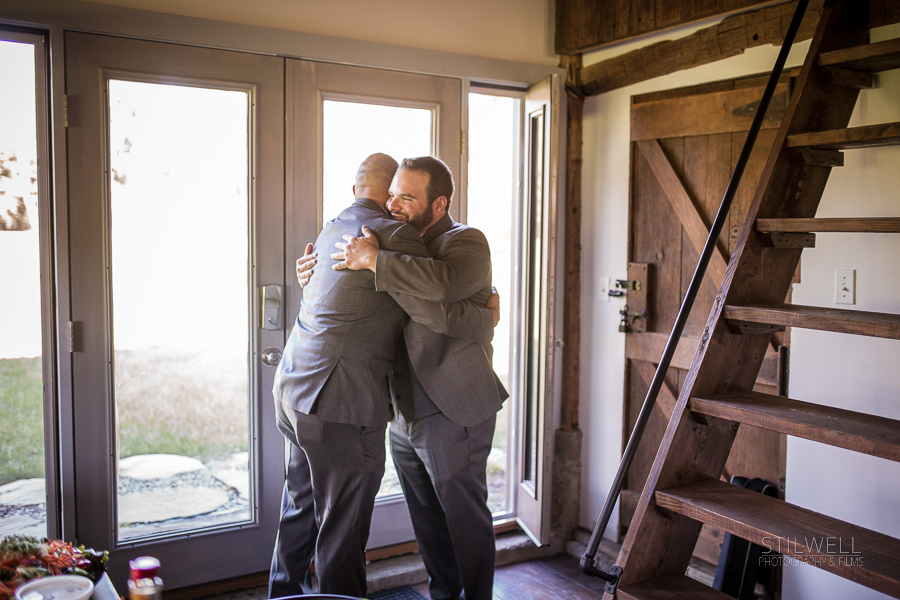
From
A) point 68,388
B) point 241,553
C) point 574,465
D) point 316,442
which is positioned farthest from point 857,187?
point 68,388

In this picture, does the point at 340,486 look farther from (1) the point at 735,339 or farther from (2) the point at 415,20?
(2) the point at 415,20

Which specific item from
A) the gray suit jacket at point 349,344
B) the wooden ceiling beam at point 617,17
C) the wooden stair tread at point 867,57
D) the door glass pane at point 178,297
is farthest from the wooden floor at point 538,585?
the wooden ceiling beam at point 617,17

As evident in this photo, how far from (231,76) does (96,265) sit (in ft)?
3.04

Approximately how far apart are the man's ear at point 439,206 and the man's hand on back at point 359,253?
0.30 meters

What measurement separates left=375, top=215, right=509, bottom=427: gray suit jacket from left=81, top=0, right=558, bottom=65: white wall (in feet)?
3.58

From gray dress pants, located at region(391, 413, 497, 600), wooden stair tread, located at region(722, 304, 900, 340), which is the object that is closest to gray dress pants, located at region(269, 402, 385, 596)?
gray dress pants, located at region(391, 413, 497, 600)

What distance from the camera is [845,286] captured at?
2498mm

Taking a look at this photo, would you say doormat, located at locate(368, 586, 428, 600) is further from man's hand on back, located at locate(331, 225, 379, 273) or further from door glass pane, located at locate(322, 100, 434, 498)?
door glass pane, located at locate(322, 100, 434, 498)

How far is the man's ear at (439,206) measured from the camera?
2506 mm

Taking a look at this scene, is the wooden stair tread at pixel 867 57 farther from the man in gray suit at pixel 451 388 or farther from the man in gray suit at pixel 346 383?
the man in gray suit at pixel 346 383

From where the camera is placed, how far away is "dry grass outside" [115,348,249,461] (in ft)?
9.11

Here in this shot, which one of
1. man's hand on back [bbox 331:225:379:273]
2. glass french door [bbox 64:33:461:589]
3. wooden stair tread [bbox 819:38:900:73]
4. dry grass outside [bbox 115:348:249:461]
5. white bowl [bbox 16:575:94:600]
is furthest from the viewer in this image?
dry grass outside [bbox 115:348:249:461]

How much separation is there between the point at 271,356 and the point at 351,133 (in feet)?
A: 3.43

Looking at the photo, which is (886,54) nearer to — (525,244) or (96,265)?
(525,244)
